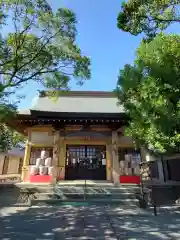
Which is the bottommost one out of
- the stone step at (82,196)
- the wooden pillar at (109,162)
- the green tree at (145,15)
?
the stone step at (82,196)

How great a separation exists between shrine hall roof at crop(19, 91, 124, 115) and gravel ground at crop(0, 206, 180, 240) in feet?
21.4

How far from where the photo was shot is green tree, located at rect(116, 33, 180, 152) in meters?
6.22

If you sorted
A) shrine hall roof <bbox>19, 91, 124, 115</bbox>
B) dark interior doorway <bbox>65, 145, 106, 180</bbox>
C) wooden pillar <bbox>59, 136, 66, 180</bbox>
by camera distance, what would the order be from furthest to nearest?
shrine hall roof <bbox>19, 91, 124, 115</bbox>, dark interior doorway <bbox>65, 145, 106, 180</bbox>, wooden pillar <bbox>59, 136, 66, 180</bbox>

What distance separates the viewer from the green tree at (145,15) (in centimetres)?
549

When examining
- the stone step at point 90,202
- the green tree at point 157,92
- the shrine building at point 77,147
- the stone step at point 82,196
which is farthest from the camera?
the shrine building at point 77,147

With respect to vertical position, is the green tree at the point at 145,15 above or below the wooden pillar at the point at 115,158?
above

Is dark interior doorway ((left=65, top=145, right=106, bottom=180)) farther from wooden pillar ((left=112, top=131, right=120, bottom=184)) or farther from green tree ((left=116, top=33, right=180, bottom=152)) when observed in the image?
green tree ((left=116, top=33, right=180, bottom=152))

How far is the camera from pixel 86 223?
522 centimetres

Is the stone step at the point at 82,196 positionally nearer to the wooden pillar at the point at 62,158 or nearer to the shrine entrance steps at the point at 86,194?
the shrine entrance steps at the point at 86,194

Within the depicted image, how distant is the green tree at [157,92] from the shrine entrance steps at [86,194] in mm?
2656

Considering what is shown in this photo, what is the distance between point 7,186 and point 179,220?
746cm

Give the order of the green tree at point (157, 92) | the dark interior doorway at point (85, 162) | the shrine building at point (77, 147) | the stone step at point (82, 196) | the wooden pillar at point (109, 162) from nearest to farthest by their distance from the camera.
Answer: the green tree at point (157, 92)
the stone step at point (82, 196)
the shrine building at point (77, 147)
the wooden pillar at point (109, 162)
the dark interior doorway at point (85, 162)

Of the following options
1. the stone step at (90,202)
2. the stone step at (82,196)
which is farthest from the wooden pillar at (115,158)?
the stone step at (90,202)

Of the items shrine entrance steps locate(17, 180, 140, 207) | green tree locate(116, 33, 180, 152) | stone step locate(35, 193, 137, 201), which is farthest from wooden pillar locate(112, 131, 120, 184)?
green tree locate(116, 33, 180, 152)
